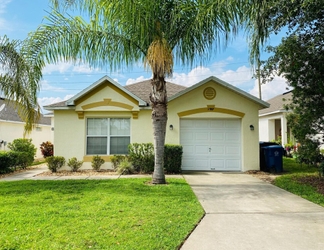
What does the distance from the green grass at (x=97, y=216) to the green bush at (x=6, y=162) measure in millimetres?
3987

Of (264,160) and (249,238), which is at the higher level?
(264,160)

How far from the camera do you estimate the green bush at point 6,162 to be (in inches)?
476

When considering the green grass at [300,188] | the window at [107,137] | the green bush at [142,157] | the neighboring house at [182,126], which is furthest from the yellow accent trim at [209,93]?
the green grass at [300,188]

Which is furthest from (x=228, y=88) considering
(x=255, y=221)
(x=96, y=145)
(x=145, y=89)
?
(x=255, y=221)

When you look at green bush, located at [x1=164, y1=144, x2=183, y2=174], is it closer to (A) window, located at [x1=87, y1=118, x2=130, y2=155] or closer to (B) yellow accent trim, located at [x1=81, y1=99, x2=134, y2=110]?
(A) window, located at [x1=87, y1=118, x2=130, y2=155]

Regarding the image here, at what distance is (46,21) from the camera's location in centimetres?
875

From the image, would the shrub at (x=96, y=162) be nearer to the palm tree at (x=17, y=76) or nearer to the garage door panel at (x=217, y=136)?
the palm tree at (x=17, y=76)

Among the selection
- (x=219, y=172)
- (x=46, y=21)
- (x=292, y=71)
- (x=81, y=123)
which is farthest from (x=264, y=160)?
(x=46, y=21)

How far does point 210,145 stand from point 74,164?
712 centimetres

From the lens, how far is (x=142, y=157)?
11.8m

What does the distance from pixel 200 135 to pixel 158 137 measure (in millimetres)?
4469

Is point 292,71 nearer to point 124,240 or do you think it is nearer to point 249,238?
point 249,238

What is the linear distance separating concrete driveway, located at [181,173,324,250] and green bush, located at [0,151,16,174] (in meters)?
9.80

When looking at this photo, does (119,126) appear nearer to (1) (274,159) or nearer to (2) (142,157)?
(2) (142,157)
